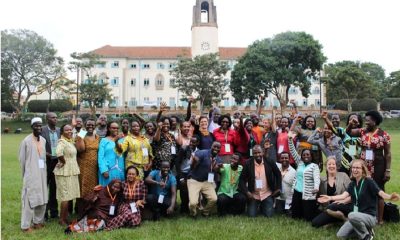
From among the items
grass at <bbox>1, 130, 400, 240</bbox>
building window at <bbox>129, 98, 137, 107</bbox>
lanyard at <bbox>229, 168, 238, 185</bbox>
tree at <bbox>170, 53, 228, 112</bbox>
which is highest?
tree at <bbox>170, 53, 228, 112</bbox>

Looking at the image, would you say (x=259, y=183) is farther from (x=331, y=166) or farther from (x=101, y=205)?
(x=101, y=205)

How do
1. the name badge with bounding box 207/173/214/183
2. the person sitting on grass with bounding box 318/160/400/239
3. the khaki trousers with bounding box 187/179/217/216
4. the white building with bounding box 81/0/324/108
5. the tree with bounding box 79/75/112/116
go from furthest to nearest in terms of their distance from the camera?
the white building with bounding box 81/0/324/108
the tree with bounding box 79/75/112/116
the name badge with bounding box 207/173/214/183
the khaki trousers with bounding box 187/179/217/216
the person sitting on grass with bounding box 318/160/400/239

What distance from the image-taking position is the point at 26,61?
4625cm

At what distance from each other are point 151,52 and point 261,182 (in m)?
63.3

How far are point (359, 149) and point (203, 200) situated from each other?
291 centimetres

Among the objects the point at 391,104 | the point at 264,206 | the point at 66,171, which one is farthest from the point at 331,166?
the point at 391,104

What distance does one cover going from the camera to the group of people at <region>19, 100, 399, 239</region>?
673cm

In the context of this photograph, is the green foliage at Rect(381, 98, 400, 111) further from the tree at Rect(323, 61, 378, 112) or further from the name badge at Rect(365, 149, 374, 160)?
the name badge at Rect(365, 149, 374, 160)

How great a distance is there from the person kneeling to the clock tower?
53.6m

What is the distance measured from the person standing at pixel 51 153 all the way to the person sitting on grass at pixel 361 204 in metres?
4.97

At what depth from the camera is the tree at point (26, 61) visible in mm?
45656

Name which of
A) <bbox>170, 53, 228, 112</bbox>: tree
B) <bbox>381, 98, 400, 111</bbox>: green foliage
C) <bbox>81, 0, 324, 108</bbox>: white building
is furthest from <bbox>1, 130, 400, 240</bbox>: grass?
<bbox>81, 0, 324, 108</bbox>: white building

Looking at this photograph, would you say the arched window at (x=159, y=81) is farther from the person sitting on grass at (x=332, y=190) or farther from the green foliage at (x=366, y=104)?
the person sitting on grass at (x=332, y=190)

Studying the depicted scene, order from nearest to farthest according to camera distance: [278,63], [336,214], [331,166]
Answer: [336,214]
[331,166]
[278,63]
